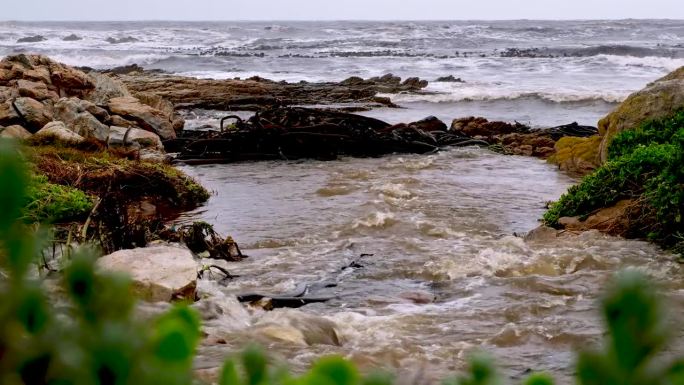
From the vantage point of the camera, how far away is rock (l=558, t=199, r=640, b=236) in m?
7.29

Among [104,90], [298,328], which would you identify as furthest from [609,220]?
[104,90]

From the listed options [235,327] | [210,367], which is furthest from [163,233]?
[210,367]

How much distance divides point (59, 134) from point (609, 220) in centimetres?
798

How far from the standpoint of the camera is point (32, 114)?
1212 centimetres

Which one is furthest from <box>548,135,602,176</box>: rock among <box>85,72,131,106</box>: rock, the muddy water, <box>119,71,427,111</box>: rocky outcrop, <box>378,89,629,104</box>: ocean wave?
<box>378,89,629,104</box>: ocean wave

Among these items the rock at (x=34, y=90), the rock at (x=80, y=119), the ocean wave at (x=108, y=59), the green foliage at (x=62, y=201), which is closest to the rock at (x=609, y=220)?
the green foliage at (x=62, y=201)

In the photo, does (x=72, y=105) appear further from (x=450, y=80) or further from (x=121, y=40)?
(x=121, y=40)

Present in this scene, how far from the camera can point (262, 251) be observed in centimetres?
721

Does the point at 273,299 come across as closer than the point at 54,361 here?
No

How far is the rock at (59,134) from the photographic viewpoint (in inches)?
434

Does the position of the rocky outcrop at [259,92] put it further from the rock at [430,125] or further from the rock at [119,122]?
the rock at [119,122]

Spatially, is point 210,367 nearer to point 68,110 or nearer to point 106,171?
point 106,171

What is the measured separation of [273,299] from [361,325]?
0.84 meters

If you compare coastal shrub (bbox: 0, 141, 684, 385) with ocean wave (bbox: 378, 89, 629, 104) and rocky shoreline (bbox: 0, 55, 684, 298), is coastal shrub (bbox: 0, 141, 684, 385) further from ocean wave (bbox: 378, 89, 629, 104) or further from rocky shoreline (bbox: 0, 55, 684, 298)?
ocean wave (bbox: 378, 89, 629, 104)
